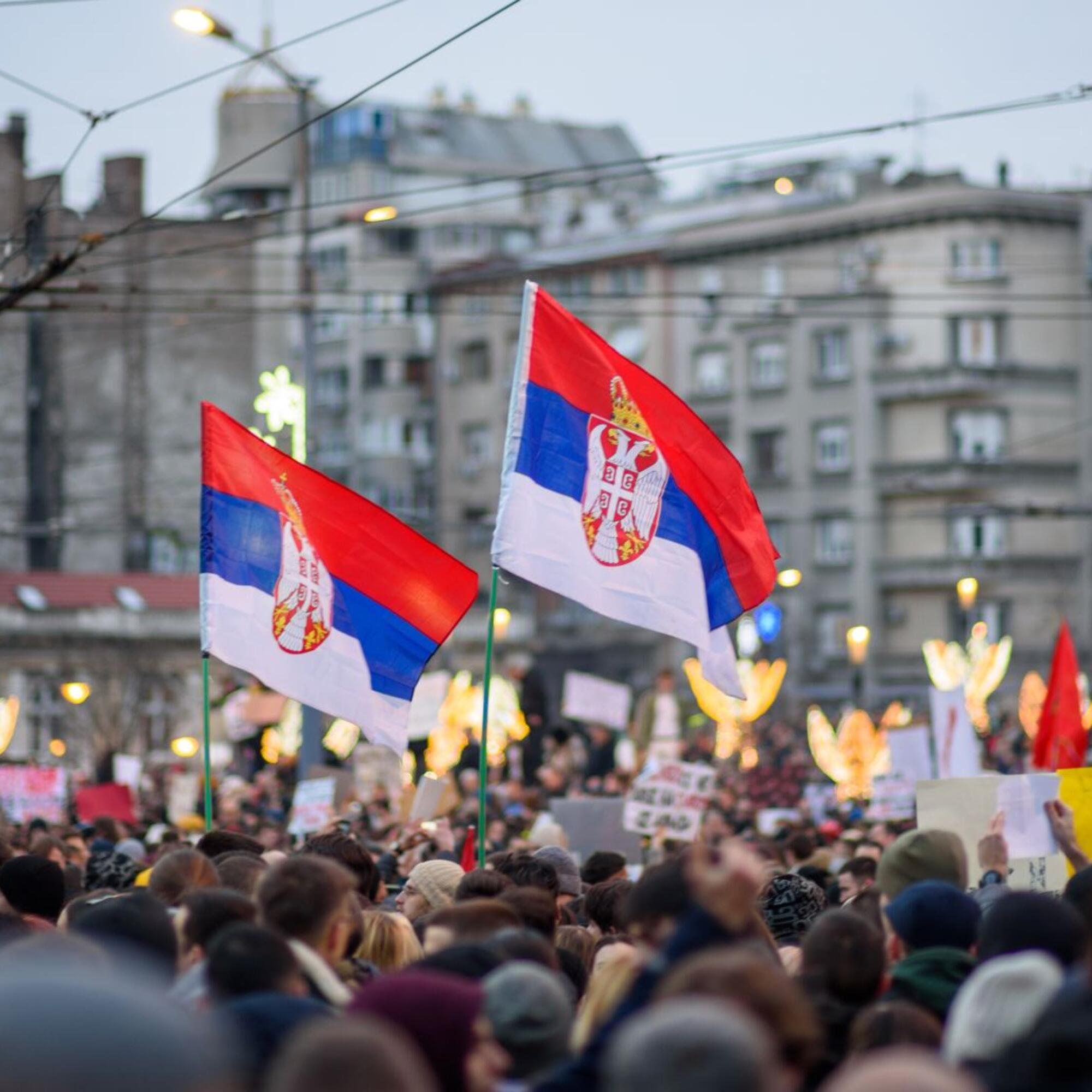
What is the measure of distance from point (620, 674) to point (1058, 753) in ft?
185

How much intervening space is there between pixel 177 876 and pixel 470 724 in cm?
2407

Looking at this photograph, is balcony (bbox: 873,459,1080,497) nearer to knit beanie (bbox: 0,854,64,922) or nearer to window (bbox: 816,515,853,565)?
window (bbox: 816,515,853,565)

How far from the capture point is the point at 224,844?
34.2 feet

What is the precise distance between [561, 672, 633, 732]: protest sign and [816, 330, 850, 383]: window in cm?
4174

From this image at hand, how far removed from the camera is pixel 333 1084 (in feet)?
13.9

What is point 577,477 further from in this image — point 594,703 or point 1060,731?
point 594,703

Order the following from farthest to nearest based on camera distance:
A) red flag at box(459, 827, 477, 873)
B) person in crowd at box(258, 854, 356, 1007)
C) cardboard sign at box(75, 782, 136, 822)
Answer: cardboard sign at box(75, 782, 136, 822) < red flag at box(459, 827, 477, 873) < person in crowd at box(258, 854, 356, 1007)

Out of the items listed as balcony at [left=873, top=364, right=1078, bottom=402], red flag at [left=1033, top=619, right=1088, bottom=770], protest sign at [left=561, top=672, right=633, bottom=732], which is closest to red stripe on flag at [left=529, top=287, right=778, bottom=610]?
red flag at [left=1033, top=619, right=1088, bottom=770]

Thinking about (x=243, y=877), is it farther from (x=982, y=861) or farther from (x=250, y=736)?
(x=250, y=736)

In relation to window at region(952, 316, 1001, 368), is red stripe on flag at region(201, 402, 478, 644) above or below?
below

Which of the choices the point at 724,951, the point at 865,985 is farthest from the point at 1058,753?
the point at 724,951

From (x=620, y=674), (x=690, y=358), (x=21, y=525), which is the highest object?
(x=690, y=358)

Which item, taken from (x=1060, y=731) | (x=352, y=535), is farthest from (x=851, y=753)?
(x=352, y=535)

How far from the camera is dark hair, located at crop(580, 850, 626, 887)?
12.0 meters
